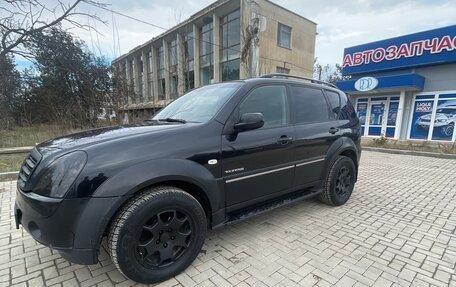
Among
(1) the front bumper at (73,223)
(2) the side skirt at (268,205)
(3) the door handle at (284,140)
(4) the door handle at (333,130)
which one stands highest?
(4) the door handle at (333,130)

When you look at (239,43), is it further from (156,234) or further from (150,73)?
(156,234)

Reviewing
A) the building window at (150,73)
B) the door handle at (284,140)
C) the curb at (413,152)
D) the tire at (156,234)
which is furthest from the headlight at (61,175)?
the building window at (150,73)

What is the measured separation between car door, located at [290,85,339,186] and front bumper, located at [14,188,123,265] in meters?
2.32

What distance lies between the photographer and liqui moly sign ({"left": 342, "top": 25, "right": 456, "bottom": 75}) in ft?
37.3

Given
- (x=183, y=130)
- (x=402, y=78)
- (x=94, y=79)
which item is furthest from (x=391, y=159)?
(x=94, y=79)

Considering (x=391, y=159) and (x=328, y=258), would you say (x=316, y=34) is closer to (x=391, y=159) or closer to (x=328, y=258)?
(x=391, y=159)

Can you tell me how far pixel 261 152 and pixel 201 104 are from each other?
0.95m

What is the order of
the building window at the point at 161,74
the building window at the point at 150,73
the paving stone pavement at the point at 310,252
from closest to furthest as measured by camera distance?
the paving stone pavement at the point at 310,252 < the building window at the point at 161,74 < the building window at the point at 150,73

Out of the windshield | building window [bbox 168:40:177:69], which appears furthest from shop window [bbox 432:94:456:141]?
building window [bbox 168:40:177:69]

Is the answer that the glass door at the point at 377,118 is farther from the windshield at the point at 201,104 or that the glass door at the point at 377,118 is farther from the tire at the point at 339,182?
the windshield at the point at 201,104

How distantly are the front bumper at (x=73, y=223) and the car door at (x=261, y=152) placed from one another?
118cm

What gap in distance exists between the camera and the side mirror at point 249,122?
7.99 feet

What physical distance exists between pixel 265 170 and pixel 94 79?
1222 centimetres

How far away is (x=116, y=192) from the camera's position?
6.05 feet
